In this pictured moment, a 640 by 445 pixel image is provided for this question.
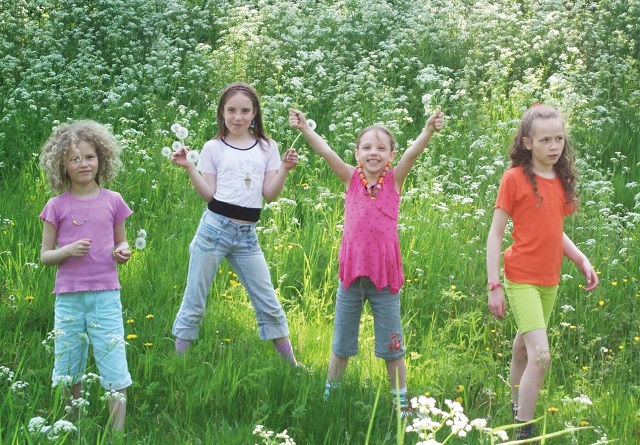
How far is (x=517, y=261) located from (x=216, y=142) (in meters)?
1.75

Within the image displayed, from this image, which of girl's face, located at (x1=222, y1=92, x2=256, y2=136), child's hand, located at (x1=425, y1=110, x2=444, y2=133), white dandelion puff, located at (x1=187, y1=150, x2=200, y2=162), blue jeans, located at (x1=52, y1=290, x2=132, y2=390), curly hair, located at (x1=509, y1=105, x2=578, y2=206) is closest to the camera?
blue jeans, located at (x1=52, y1=290, x2=132, y2=390)

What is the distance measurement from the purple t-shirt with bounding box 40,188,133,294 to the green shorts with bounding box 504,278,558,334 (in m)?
1.85

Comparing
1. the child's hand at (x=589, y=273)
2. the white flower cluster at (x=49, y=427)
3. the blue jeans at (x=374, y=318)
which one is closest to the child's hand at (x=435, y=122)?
the blue jeans at (x=374, y=318)

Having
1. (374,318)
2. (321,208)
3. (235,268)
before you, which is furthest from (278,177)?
(321,208)

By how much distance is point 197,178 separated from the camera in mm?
4852

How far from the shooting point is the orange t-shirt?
14.4ft

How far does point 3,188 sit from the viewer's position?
738 cm

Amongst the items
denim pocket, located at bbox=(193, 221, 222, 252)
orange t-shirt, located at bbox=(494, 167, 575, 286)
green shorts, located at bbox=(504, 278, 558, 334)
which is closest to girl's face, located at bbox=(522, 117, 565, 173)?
orange t-shirt, located at bbox=(494, 167, 575, 286)

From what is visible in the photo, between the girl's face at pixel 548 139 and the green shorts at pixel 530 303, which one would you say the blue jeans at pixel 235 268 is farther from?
the girl's face at pixel 548 139

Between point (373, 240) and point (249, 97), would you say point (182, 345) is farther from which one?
point (249, 97)

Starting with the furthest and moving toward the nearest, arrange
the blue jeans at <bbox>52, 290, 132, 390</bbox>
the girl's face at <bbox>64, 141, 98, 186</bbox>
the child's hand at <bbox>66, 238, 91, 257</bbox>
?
the girl's face at <bbox>64, 141, 98, 186</bbox>
the blue jeans at <bbox>52, 290, 132, 390</bbox>
the child's hand at <bbox>66, 238, 91, 257</bbox>

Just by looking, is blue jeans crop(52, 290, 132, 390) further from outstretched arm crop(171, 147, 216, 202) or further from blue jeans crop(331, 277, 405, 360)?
blue jeans crop(331, 277, 405, 360)

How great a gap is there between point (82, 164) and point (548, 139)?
2.19m

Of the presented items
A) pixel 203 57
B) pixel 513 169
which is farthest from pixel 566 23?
pixel 513 169
